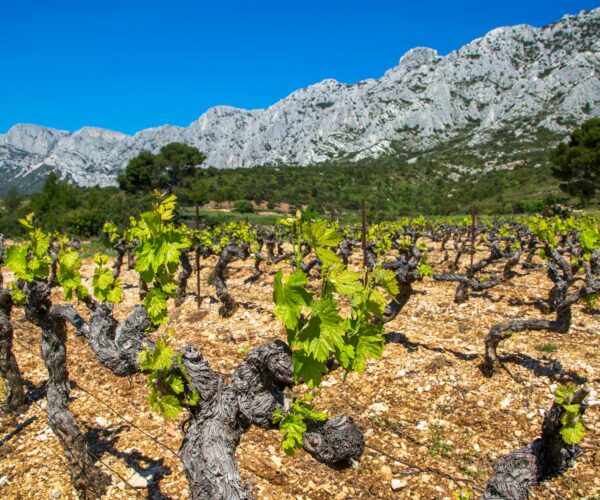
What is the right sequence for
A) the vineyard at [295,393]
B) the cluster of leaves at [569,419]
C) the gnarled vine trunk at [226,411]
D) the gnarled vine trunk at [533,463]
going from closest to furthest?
1. the vineyard at [295,393]
2. the gnarled vine trunk at [226,411]
3. the gnarled vine trunk at [533,463]
4. the cluster of leaves at [569,419]

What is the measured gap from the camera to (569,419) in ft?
13.7

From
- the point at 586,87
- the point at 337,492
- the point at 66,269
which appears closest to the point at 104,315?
the point at 66,269

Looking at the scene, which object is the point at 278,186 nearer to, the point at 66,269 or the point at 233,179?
the point at 233,179

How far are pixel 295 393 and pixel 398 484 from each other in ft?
8.46

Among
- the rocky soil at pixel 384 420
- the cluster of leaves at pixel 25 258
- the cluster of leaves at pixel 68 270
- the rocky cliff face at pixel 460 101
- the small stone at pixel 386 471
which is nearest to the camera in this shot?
the cluster of leaves at pixel 68 270

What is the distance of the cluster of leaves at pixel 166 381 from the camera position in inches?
123

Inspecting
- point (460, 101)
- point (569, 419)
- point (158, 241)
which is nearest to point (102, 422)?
point (158, 241)

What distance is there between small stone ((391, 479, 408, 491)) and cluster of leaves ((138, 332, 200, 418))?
2993mm

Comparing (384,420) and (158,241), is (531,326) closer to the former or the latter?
(384,420)

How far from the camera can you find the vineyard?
2.86 m

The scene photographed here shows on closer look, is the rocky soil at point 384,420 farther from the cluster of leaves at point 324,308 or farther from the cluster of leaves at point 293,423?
the cluster of leaves at point 324,308

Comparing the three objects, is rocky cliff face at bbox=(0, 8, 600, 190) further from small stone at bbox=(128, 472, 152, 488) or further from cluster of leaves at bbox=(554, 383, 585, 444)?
small stone at bbox=(128, 472, 152, 488)

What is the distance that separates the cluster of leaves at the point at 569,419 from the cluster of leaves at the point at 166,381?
3.77 m

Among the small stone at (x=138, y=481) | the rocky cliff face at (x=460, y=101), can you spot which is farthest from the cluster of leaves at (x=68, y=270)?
the rocky cliff face at (x=460, y=101)
